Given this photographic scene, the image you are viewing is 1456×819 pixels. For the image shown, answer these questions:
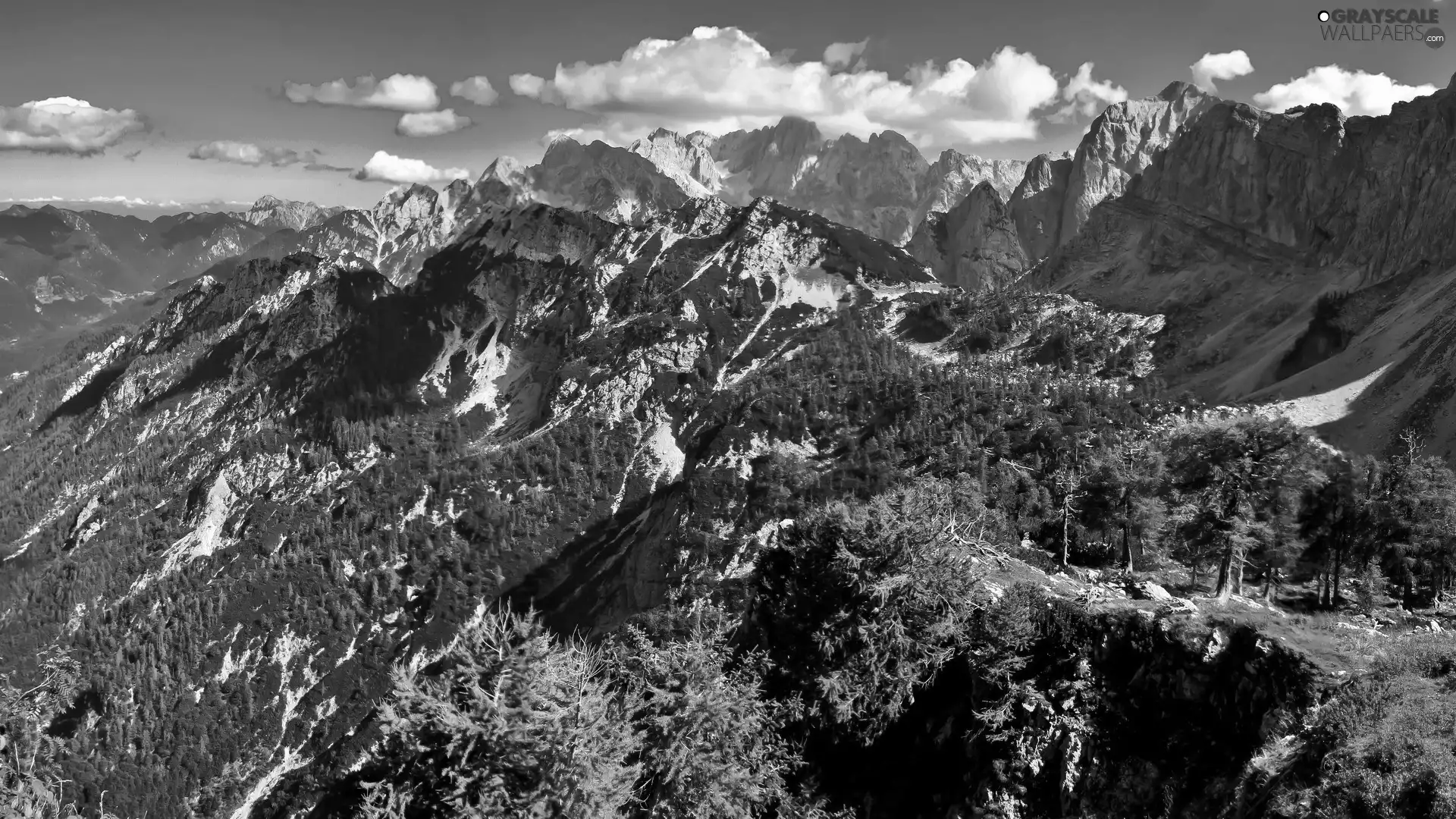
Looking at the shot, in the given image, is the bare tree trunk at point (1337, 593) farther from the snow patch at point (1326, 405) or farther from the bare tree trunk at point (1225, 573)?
the snow patch at point (1326, 405)

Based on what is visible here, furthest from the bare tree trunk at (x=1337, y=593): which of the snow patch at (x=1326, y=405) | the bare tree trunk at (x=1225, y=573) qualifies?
the snow patch at (x=1326, y=405)

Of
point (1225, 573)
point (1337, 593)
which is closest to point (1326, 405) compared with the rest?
point (1337, 593)

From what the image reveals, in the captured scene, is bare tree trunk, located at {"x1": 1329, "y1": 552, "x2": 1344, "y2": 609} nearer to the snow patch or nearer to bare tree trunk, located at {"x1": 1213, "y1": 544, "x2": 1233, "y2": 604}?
bare tree trunk, located at {"x1": 1213, "y1": 544, "x2": 1233, "y2": 604}

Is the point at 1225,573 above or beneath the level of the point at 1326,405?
beneath

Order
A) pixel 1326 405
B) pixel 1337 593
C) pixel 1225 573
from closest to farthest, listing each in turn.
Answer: pixel 1225 573 < pixel 1337 593 < pixel 1326 405

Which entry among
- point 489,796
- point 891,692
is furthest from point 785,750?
point 489,796

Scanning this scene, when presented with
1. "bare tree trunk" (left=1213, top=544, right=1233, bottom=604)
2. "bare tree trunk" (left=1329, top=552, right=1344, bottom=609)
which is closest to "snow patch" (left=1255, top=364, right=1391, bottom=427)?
"bare tree trunk" (left=1329, top=552, right=1344, bottom=609)

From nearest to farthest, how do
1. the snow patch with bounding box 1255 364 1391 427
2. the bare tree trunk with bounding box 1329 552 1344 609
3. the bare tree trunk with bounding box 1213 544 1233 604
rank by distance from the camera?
1. the bare tree trunk with bounding box 1213 544 1233 604
2. the bare tree trunk with bounding box 1329 552 1344 609
3. the snow patch with bounding box 1255 364 1391 427

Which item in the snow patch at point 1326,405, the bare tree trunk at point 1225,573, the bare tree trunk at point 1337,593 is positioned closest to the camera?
the bare tree trunk at point 1225,573

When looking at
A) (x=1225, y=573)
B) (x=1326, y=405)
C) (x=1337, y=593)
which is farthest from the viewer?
(x=1326, y=405)

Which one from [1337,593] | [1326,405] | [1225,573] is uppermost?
[1326,405]

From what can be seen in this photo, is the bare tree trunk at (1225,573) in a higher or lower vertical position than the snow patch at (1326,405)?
lower

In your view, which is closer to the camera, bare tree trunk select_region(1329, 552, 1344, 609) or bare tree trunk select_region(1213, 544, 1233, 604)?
bare tree trunk select_region(1213, 544, 1233, 604)

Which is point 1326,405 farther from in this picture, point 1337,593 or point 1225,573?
point 1225,573
